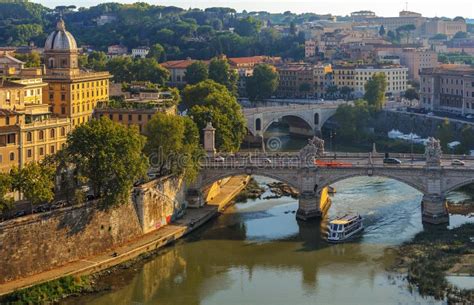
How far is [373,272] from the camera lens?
103 feet

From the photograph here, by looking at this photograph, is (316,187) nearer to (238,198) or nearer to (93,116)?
(238,198)

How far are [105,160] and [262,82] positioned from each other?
49.9m

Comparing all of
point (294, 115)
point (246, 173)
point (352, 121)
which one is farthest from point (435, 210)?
point (294, 115)

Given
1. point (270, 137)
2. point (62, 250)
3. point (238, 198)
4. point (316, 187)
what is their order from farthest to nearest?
1. point (270, 137)
2. point (238, 198)
3. point (316, 187)
4. point (62, 250)

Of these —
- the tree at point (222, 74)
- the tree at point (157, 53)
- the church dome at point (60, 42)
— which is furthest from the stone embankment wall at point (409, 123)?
the tree at point (157, 53)

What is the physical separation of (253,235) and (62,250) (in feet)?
28.7

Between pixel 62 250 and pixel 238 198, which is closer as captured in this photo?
pixel 62 250

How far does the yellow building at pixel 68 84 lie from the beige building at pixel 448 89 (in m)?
29.7

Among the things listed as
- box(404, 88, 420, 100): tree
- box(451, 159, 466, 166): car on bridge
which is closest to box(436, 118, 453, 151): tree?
box(451, 159, 466, 166): car on bridge

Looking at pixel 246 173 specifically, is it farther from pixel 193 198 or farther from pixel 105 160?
pixel 105 160

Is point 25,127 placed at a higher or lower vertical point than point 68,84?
lower

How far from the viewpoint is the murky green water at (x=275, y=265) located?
2908 cm

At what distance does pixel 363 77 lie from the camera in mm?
82625

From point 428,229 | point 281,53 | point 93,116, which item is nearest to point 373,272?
point 428,229
